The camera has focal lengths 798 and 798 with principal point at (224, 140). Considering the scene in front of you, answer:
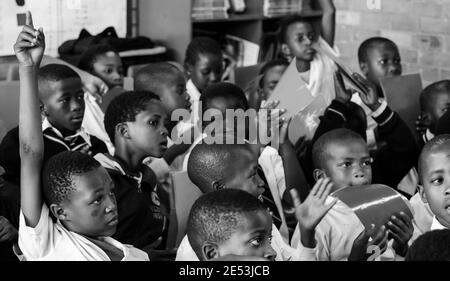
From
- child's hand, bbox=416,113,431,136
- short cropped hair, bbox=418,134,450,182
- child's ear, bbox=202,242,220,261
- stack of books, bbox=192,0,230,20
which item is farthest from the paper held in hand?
stack of books, bbox=192,0,230,20

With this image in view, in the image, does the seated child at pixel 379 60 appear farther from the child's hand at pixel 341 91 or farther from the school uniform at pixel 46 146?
the school uniform at pixel 46 146

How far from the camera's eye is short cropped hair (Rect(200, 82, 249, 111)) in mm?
3195

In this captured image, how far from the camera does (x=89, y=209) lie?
2014 mm

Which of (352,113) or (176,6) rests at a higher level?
(176,6)

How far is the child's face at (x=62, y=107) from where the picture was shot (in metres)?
2.92

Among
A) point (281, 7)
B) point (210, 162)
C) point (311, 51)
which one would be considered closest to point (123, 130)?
point (210, 162)

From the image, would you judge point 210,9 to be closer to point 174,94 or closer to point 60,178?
point 174,94

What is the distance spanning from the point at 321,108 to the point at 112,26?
1619 mm

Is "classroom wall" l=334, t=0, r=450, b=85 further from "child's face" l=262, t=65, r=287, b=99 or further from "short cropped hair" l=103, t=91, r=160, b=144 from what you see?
"short cropped hair" l=103, t=91, r=160, b=144

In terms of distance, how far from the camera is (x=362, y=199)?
2.33 metres

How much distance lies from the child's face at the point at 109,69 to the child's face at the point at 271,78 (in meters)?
0.69

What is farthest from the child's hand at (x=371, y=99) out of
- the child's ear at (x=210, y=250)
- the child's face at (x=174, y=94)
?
the child's ear at (x=210, y=250)
